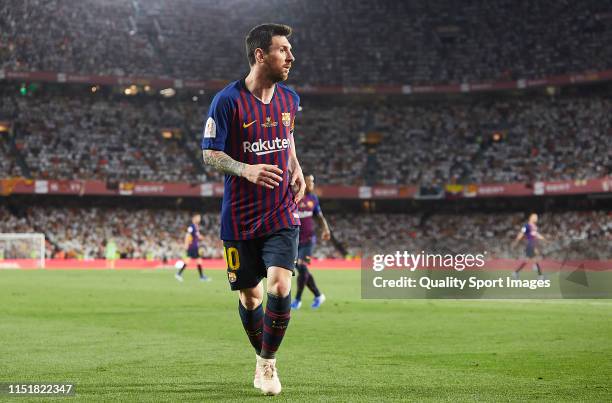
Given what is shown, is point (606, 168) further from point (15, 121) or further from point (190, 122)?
point (15, 121)

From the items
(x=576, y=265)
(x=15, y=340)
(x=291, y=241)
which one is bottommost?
(x=576, y=265)

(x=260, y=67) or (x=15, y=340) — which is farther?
(x=15, y=340)

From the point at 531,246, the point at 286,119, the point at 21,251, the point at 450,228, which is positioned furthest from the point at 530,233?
the point at 450,228

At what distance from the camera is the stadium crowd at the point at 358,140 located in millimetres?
57281

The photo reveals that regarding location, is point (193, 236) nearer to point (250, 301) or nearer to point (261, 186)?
point (250, 301)

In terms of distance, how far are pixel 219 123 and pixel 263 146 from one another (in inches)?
16.4

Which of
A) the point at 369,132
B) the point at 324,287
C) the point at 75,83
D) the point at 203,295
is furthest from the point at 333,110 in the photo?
the point at 203,295

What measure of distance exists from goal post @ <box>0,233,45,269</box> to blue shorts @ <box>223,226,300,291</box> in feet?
126

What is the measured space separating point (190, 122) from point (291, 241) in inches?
2232

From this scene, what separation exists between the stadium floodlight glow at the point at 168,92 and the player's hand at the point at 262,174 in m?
56.8

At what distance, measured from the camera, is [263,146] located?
23.2 feet

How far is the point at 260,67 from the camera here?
7145 millimetres

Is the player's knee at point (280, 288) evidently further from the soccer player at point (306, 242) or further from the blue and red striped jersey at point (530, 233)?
the blue and red striped jersey at point (530, 233)

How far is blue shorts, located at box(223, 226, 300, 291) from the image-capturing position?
6.98 metres
